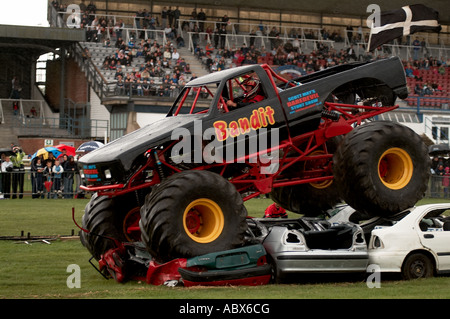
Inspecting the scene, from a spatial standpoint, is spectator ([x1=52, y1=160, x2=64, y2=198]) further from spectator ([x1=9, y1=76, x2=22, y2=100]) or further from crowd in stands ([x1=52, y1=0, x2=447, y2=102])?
spectator ([x1=9, y1=76, x2=22, y2=100])

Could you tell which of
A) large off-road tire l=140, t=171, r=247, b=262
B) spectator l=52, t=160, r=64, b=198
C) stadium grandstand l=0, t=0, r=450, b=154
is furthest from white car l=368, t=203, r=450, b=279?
stadium grandstand l=0, t=0, r=450, b=154

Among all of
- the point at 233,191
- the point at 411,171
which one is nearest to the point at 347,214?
the point at 411,171

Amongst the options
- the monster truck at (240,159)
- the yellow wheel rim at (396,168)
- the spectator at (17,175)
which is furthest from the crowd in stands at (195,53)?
the yellow wheel rim at (396,168)

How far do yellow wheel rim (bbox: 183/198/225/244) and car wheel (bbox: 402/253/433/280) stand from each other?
266 centimetres

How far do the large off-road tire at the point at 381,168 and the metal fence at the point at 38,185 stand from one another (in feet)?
53.4

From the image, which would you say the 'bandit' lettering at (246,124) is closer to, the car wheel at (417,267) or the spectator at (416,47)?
the car wheel at (417,267)

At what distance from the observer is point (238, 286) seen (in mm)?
9719

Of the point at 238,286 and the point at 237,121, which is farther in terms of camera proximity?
the point at 237,121

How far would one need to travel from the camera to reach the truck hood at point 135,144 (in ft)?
33.1

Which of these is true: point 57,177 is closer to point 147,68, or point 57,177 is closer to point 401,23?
point 401,23
